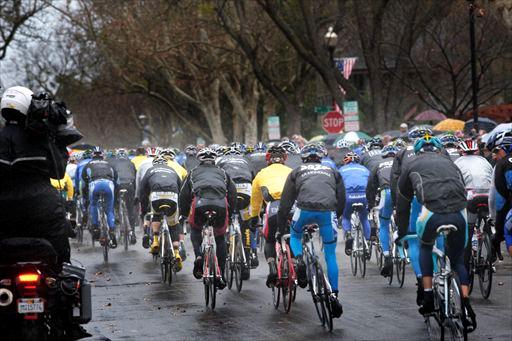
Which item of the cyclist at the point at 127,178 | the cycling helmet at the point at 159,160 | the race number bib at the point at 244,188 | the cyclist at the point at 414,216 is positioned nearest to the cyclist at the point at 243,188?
the race number bib at the point at 244,188

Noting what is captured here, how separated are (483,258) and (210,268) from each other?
3.23 metres

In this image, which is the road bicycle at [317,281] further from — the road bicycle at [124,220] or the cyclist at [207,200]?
the road bicycle at [124,220]

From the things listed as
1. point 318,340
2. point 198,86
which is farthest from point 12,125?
point 198,86

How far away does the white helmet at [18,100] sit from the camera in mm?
8682

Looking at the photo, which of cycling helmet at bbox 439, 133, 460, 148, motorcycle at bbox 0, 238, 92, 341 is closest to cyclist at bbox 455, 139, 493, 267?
cycling helmet at bbox 439, 133, 460, 148

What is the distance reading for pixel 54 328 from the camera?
8.41 m

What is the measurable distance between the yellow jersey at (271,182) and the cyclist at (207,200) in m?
0.31

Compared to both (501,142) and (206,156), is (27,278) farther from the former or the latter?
(206,156)

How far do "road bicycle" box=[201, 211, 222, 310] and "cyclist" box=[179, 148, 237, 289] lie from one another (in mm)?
254

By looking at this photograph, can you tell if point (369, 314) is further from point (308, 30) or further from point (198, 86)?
point (198, 86)

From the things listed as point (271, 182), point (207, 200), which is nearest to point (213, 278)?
point (207, 200)

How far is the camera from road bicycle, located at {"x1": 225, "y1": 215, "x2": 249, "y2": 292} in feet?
50.9

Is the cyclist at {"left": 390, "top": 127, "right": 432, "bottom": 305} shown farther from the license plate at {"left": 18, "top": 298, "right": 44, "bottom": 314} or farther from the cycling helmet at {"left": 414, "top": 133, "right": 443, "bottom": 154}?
the license plate at {"left": 18, "top": 298, "right": 44, "bottom": 314}

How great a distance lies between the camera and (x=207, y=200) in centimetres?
1449
